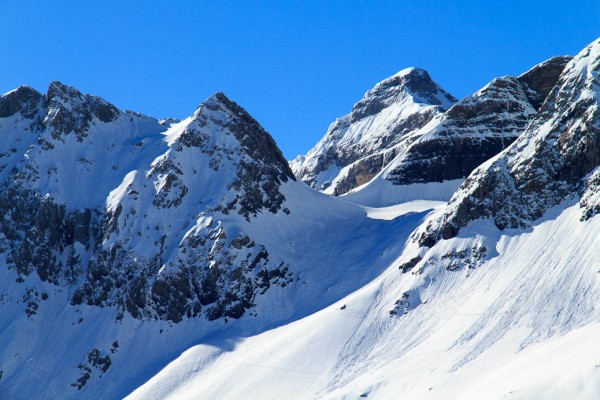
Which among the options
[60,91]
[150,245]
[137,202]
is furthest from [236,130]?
[60,91]

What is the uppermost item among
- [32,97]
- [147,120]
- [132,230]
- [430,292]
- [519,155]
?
[32,97]

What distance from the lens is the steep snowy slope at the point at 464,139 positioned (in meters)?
139

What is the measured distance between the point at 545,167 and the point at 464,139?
46805 mm

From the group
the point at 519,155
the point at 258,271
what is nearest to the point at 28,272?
the point at 258,271

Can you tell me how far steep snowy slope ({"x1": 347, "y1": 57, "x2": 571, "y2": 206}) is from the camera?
138875mm

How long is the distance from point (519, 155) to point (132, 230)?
197 feet

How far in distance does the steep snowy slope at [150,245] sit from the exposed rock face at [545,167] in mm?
14767

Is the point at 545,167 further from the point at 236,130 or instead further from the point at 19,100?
the point at 19,100

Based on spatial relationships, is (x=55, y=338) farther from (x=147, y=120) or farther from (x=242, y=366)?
(x=147, y=120)

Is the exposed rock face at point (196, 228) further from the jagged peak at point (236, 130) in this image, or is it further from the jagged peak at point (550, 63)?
the jagged peak at point (550, 63)

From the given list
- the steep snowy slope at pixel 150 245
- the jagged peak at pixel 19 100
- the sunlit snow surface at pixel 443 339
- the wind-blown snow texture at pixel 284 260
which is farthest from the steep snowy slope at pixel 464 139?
the jagged peak at pixel 19 100

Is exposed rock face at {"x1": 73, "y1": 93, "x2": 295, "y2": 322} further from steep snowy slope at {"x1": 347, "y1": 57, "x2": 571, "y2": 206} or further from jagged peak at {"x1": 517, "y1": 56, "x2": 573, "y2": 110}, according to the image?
jagged peak at {"x1": 517, "y1": 56, "x2": 573, "y2": 110}

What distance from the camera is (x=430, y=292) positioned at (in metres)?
94.4

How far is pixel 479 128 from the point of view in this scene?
142125 millimetres
